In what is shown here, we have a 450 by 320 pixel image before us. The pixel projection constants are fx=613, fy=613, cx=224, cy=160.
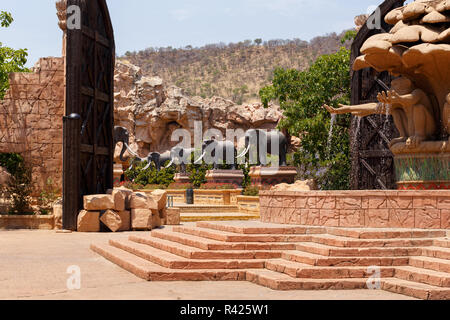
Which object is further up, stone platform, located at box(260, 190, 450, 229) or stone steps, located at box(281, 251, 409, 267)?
stone platform, located at box(260, 190, 450, 229)

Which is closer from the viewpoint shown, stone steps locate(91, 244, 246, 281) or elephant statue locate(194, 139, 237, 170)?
stone steps locate(91, 244, 246, 281)

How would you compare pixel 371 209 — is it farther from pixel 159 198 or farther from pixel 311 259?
pixel 159 198

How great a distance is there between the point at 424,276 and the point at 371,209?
108 inches

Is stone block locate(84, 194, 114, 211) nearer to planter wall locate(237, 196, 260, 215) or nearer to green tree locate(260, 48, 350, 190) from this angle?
planter wall locate(237, 196, 260, 215)

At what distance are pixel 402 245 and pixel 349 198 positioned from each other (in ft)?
5.71


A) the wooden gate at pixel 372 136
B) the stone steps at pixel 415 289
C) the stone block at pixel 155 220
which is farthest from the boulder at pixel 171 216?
the stone steps at pixel 415 289

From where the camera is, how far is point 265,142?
1443 inches

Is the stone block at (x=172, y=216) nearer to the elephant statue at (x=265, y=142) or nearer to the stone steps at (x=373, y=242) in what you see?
the stone steps at (x=373, y=242)

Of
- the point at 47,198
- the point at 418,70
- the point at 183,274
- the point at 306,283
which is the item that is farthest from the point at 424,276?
the point at 47,198

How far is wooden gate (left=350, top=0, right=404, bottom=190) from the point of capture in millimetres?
20031

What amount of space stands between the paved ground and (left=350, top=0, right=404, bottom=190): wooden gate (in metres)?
11.2

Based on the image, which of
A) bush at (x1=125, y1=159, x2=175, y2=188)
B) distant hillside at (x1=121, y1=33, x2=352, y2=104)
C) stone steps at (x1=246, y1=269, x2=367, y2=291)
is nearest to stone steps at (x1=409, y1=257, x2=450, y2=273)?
stone steps at (x1=246, y1=269, x2=367, y2=291)

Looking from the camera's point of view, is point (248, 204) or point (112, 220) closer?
point (112, 220)

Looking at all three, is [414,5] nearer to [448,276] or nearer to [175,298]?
[448,276]
